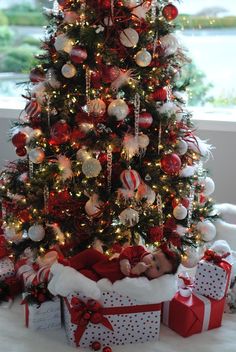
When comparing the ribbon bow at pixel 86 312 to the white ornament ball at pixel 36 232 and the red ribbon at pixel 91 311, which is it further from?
the white ornament ball at pixel 36 232

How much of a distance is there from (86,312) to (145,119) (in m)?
0.85

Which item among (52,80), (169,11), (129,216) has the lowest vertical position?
(129,216)

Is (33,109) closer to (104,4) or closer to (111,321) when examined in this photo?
(104,4)

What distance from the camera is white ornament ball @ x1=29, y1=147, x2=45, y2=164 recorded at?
198 centimetres

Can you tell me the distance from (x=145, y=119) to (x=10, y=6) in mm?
1838

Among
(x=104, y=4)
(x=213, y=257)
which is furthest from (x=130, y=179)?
(x=104, y=4)

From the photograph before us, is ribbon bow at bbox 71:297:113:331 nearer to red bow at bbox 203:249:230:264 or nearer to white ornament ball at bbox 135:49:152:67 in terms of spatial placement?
red bow at bbox 203:249:230:264

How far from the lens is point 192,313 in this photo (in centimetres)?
Result: 188

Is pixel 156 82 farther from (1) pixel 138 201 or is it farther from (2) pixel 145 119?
(1) pixel 138 201

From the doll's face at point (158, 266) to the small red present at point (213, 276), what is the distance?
0.23m

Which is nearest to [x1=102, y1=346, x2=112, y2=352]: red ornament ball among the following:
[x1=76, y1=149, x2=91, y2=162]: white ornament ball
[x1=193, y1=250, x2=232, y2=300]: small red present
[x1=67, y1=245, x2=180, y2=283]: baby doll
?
[x1=67, y1=245, x2=180, y2=283]: baby doll

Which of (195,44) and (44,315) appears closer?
(44,315)

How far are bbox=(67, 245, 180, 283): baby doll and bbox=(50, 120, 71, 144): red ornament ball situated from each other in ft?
1.66

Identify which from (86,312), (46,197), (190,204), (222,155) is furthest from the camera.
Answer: (222,155)
